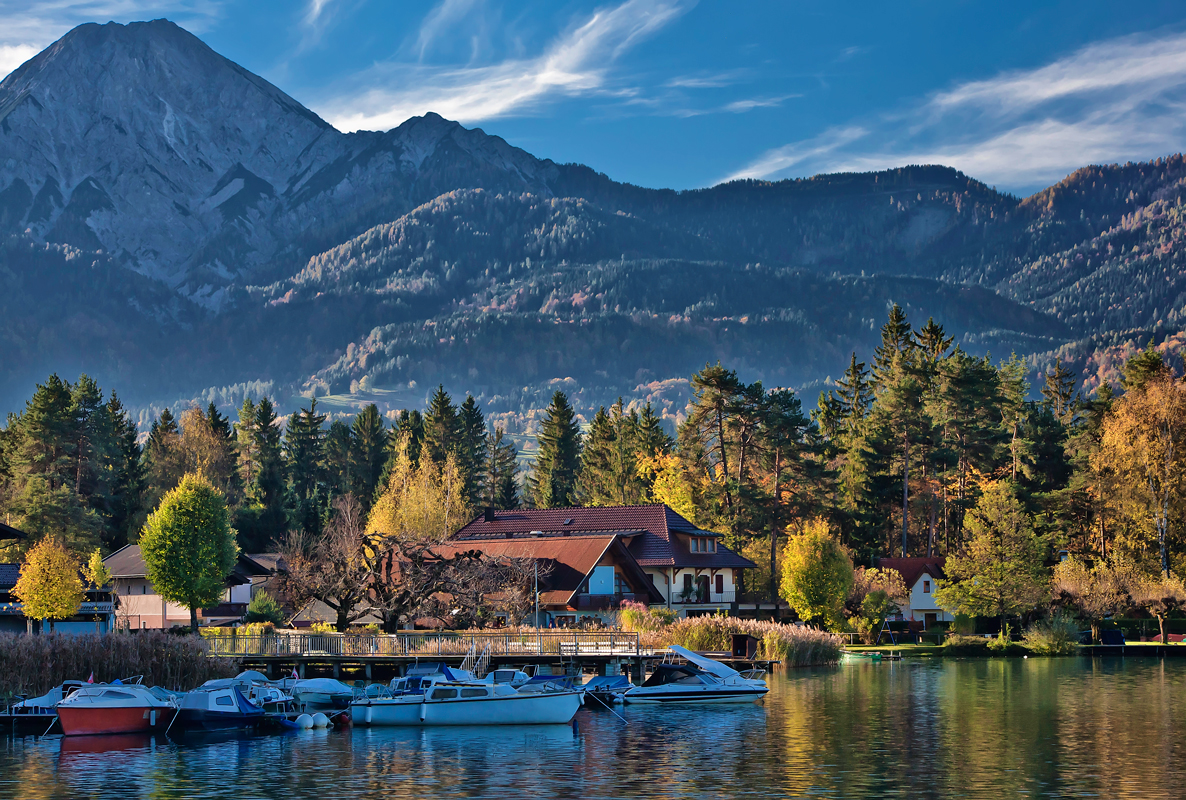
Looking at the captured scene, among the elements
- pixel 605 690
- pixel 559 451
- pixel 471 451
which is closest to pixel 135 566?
pixel 605 690

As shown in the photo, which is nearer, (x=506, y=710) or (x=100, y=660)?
(x=506, y=710)

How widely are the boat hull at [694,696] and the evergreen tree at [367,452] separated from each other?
93.7m

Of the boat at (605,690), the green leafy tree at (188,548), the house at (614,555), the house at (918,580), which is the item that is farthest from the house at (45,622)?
the house at (918,580)

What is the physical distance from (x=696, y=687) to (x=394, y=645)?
17.5 metres

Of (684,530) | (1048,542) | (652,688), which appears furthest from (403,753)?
(1048,542)

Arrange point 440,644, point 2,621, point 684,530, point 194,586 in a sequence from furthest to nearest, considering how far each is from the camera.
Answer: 1. point 684,530
2. point 194,586
3. point 2,621
4. point 440,644

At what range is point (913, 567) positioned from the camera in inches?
4569

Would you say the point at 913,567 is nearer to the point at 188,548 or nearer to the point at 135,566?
the point at 188,548

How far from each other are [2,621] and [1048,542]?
7798 cm

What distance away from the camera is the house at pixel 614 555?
89188mm

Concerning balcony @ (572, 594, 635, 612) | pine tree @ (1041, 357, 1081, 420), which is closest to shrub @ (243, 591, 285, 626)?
balcony @ (572, 594, 635, 612)

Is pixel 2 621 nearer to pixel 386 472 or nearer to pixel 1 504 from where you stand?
pixel 1 504

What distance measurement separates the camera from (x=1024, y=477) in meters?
113

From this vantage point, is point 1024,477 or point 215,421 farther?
point 215,421
